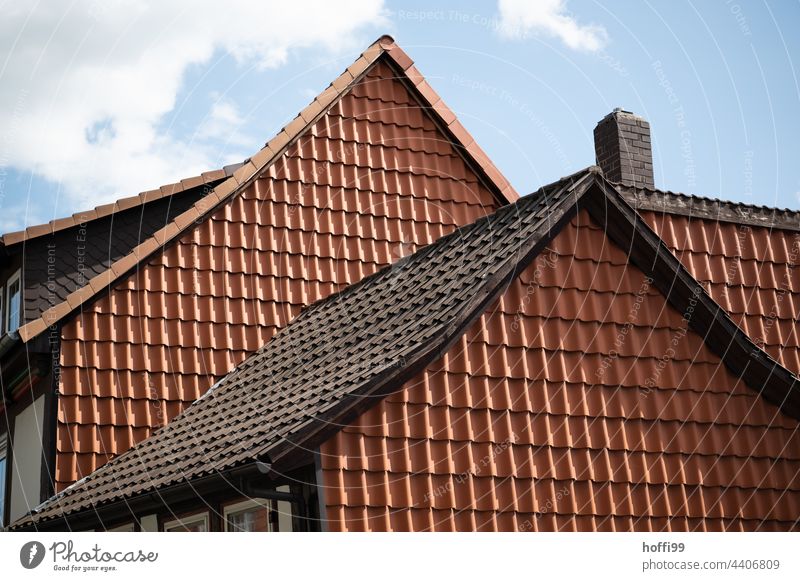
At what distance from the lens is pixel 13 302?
1691 cm

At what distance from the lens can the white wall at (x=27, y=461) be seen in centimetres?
1481

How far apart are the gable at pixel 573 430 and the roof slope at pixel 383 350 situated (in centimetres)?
21

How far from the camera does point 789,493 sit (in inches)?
509

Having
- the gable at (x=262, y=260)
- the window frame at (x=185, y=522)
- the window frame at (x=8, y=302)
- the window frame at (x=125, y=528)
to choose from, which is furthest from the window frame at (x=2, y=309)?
the window frame at (x=185, y=522)

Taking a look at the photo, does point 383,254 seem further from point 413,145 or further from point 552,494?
point 552,494

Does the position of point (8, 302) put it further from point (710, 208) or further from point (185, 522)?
point (710, 208)

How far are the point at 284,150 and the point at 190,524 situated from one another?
7062mm

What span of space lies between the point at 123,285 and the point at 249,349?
6.72ft

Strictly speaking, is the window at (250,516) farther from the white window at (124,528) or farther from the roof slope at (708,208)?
the roof slope at (708,208)

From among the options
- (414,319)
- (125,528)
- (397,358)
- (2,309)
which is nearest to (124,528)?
(125,528)

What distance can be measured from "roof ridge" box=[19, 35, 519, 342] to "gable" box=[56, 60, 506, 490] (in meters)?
0.15

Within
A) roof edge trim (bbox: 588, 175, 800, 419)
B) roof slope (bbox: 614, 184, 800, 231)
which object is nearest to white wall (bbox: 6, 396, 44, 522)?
roof edge trim (bbox: 588, 175, 800, 419)

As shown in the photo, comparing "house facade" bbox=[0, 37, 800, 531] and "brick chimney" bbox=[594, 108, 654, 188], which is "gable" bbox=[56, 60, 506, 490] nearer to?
"house facade" bbox=[0, 37, 800, 531]

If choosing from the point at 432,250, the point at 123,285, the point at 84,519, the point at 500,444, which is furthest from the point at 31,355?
the point at 500,444
